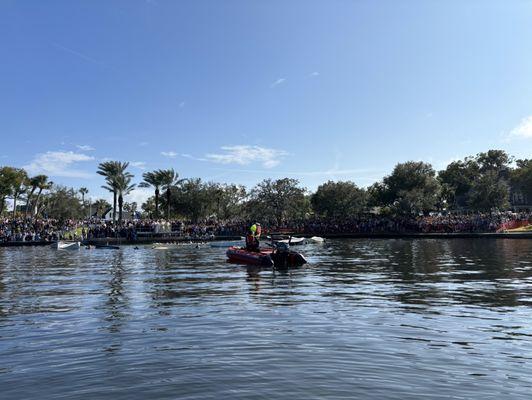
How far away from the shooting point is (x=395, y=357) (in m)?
9.33

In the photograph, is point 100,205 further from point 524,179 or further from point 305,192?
point 524,179

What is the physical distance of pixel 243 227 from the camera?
6462 centimetres

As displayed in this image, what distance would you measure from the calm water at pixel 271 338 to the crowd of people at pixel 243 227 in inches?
1479

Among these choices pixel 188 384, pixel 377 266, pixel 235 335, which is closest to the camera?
pixel 188 384

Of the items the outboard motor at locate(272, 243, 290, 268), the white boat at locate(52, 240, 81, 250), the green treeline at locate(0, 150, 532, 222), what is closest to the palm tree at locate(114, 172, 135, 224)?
the green treeline at locate(0, 150, 532, 222)

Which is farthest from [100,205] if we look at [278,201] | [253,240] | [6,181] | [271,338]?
[271,338]

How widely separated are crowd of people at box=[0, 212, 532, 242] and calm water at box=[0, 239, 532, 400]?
123 ft

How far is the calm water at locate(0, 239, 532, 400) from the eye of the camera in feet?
25.9

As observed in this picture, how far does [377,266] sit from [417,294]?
33.2ft

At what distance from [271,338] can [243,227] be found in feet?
176

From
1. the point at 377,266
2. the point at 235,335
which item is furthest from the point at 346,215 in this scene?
the point at 235,335

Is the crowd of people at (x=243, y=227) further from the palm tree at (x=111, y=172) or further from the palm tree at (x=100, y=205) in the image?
the palm tree at (x=100, y=205)

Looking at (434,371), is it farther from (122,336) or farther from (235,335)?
(122,336)

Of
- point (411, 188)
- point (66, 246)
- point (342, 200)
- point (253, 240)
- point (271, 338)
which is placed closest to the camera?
point (271, 338)
